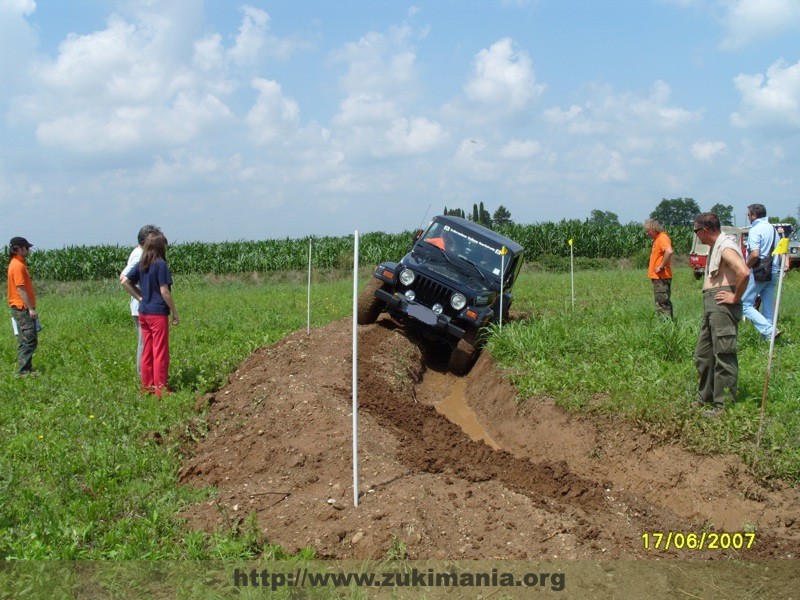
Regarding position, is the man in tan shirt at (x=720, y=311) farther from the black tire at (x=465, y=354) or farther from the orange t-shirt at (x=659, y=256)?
the orange t-shirt at (x=659, y=256)

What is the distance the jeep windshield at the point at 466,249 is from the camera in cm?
1140

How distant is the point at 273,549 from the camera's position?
4.48m

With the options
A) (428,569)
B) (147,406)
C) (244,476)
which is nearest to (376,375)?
(147,406)

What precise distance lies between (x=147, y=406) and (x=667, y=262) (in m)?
7.63

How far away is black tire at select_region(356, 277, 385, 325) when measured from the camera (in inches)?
445

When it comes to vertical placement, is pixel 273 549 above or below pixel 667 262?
below

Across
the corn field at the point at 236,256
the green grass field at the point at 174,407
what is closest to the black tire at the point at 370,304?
the green grass field at the point at 174,407

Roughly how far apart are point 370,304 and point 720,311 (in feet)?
18.9

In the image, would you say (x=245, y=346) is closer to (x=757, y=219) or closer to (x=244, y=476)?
(x=244, y=476)

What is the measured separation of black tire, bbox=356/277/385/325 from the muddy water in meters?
1.55

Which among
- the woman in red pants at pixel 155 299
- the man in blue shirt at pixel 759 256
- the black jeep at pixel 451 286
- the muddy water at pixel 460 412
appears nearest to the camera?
the woman in red pants at pixel 155 299

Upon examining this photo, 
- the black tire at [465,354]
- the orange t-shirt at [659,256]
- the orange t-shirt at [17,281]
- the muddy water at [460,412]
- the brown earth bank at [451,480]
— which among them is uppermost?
the orange t-shirt at [659,256]

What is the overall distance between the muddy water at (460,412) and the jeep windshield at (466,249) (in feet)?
5.87

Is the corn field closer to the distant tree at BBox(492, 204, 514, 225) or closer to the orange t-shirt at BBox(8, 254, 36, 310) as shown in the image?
the distant tree at BBox(492, 204, 514, 225)
